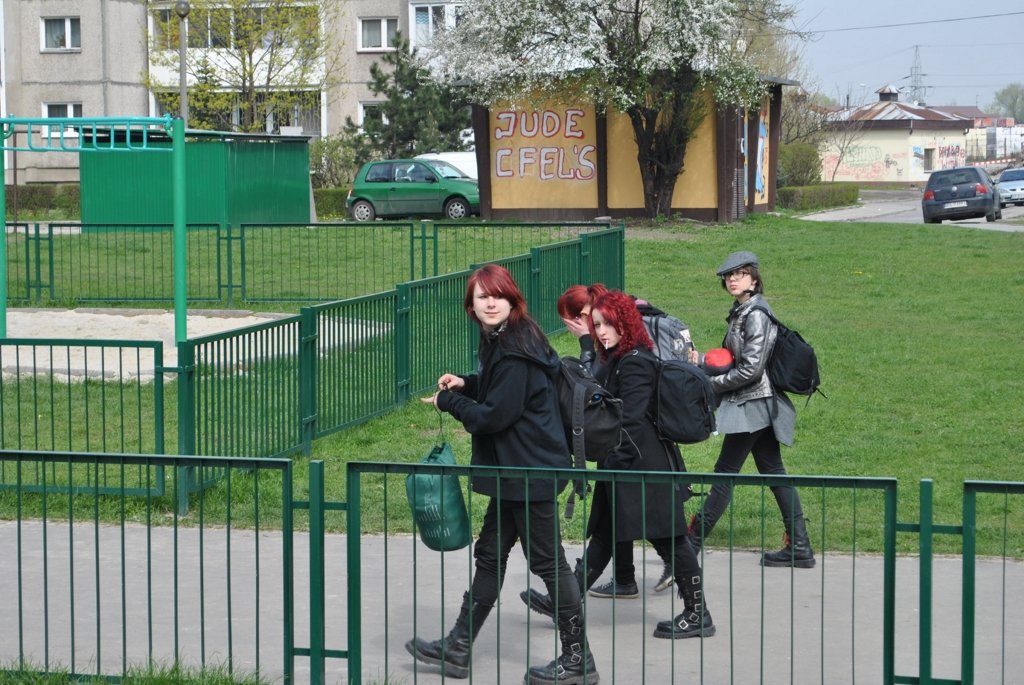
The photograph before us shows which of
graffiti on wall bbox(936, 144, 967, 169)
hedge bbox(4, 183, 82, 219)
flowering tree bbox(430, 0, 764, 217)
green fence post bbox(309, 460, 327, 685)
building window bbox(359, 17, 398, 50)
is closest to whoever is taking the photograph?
green fence post bbox(309, 460, 327, 685)

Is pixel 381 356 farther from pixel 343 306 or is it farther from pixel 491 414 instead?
pixel 491 414

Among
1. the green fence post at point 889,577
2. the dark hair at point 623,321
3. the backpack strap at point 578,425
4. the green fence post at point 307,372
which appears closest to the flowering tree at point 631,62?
the green fence post at point 307,372

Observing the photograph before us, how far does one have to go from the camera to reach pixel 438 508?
5469mm

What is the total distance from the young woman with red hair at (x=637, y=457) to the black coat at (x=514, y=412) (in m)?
0.46

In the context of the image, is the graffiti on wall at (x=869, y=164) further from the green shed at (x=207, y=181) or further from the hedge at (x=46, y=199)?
the green shed at (x=207, y=181)

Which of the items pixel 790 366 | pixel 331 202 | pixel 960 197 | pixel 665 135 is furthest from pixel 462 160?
pixel 790 366

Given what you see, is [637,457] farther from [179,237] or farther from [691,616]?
[179,237]

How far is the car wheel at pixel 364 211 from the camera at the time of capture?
113ft

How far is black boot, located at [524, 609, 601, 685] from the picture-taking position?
5508 mm

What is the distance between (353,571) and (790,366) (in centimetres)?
295

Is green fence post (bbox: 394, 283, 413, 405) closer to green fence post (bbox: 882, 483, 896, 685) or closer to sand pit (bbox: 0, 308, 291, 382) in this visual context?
sand pit (bbox: 0, 308, 291, 382)

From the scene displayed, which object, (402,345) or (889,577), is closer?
(889,577)

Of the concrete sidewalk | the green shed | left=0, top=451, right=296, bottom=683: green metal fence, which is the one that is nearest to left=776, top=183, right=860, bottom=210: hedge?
the green shed

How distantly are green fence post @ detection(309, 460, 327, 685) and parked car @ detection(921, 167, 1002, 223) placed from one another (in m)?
30.3
